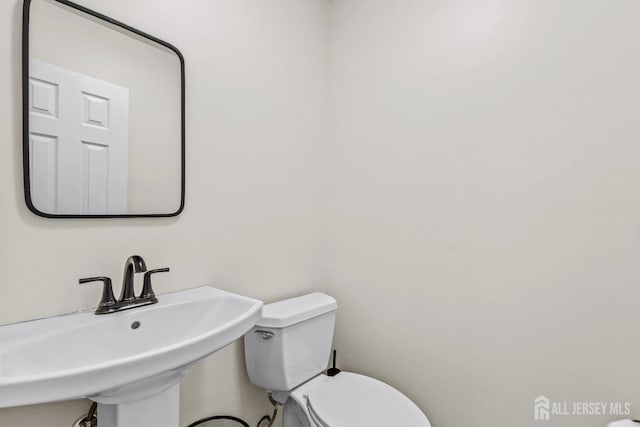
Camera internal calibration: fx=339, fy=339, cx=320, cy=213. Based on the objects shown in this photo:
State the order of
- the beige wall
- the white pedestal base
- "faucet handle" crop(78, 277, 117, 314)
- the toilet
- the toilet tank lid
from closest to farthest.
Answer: the white pedestal base
"faucet handle" crop(78, 277, 117, 314)
the beige wall
the toilet
the toilet tank lid

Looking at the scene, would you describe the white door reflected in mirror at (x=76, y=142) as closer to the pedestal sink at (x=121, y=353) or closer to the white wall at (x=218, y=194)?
the white wall at (x=218, y=194)

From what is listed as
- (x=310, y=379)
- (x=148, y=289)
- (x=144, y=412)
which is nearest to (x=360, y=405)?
(x=310, y=379)

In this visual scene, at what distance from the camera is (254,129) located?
1.47m

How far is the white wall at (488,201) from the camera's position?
3.71ft

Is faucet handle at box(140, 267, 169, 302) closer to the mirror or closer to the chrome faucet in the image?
the chrome faucet

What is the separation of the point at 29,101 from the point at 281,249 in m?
1.03

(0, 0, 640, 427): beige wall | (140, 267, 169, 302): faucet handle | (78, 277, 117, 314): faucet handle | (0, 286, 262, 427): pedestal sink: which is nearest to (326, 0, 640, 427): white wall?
(0, 0, 640, 427): beige wall

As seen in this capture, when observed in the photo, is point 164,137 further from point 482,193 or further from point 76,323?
point 482,193

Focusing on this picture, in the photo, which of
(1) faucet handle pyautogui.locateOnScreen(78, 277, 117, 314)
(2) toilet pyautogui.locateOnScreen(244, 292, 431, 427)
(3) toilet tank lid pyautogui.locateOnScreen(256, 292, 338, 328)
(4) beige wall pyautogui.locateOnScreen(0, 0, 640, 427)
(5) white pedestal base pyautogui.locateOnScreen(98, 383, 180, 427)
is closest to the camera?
(5) white pedestal base pyautogui.locateOnScreen(98, 383, 180, 427)

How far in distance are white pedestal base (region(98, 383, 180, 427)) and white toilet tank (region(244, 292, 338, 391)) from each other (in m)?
0.43

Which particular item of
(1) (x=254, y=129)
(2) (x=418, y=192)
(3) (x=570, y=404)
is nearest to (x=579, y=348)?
(3) (x=570, y=404)

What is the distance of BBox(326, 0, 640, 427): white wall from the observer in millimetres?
1132

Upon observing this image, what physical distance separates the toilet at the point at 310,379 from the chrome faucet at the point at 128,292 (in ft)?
1.50

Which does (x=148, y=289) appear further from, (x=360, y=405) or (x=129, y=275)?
(x=360, y=405)
